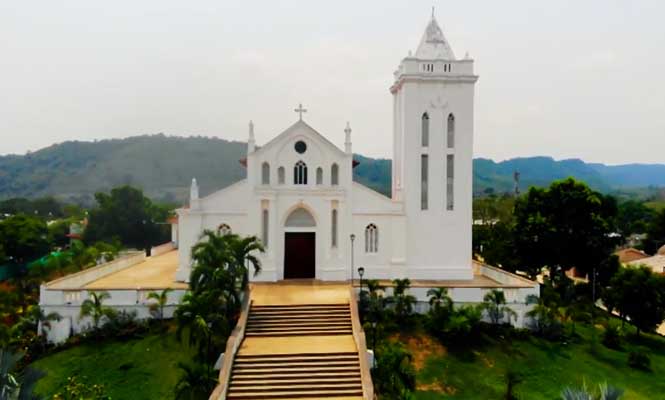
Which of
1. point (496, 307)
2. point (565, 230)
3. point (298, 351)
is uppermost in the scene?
point (565, 230)

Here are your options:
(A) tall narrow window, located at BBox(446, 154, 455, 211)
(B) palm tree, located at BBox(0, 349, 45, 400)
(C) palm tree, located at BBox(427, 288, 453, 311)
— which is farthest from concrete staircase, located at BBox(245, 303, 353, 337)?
(B) palm tree, located at BBox(0, 349, 45, 400)

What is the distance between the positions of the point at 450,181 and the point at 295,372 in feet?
48.2

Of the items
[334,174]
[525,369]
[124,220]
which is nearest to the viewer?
[525,369]

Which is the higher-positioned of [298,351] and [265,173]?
[265,173]

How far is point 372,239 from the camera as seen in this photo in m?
30.2

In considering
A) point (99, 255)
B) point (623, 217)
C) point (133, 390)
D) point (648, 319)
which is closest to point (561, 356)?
point (648, 319)

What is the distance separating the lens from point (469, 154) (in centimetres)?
3058

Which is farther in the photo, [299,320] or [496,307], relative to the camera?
[496,307]

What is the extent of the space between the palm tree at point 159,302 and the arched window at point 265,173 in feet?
26.4

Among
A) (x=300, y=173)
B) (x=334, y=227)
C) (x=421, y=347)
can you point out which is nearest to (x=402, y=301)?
(x=421, y=347)

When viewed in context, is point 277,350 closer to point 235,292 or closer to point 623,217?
point 235,292

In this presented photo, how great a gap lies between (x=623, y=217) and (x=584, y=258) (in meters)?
60.9

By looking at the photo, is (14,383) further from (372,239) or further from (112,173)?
(112,173)

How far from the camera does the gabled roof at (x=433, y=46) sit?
30938 millimetres
